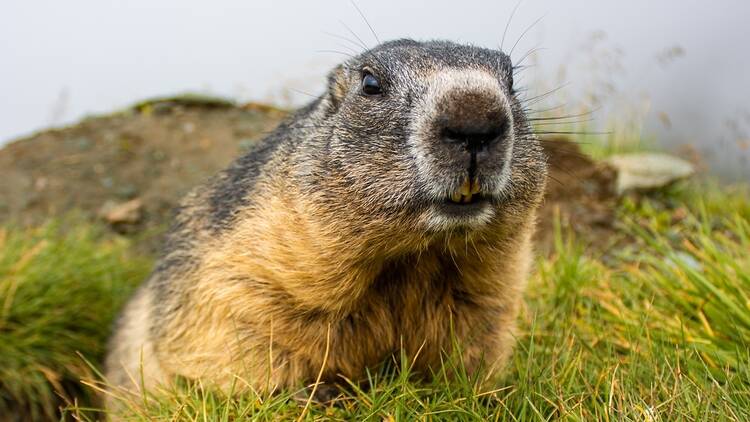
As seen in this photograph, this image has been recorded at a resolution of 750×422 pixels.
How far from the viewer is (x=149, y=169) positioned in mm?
10000

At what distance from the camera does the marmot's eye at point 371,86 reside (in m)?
3.80

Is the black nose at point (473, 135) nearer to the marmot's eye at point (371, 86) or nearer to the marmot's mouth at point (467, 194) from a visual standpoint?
the marmot's mouth at point (467, 194)

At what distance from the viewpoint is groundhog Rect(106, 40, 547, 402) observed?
3312 mm

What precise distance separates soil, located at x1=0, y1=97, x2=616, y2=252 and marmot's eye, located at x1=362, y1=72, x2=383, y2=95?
15.6 feet

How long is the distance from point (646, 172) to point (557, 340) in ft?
18.4

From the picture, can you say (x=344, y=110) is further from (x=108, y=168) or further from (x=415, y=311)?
(x=108, y=168)

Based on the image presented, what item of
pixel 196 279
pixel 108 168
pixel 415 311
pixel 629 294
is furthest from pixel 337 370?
pixel 108 168

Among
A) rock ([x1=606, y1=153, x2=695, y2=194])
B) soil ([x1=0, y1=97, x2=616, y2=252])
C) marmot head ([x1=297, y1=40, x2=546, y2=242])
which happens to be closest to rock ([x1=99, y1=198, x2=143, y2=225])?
soil ([x1=0, y1=97, x2=616, y2=252])

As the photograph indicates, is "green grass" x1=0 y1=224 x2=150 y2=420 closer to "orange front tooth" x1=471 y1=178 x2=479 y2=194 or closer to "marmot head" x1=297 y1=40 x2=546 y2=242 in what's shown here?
"marmot head" x1=297 y1=40 x2=546 y2=242

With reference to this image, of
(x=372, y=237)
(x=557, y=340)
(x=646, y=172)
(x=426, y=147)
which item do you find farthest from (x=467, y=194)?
(x=646, y=172)

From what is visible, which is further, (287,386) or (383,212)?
(287,386)

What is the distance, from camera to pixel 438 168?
3189mm

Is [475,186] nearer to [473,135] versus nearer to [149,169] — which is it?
[473,135]

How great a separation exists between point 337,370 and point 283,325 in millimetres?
413
